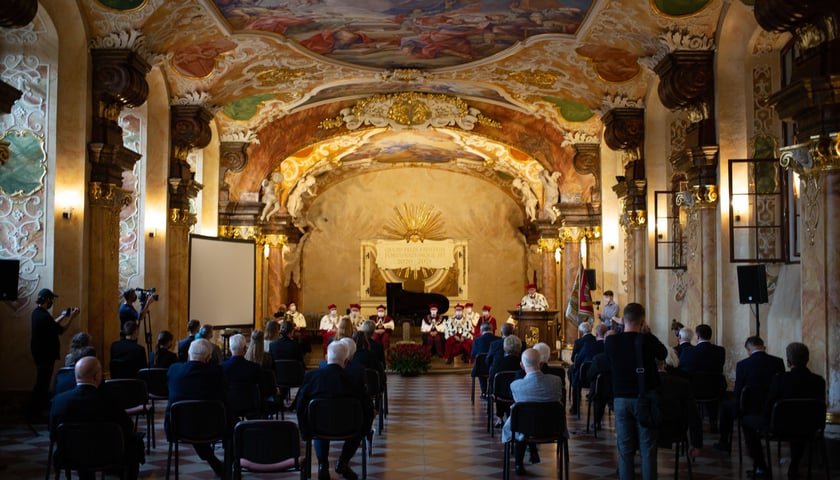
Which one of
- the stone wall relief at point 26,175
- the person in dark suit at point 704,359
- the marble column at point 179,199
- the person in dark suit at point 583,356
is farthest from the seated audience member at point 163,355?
the marble column at point 179,199

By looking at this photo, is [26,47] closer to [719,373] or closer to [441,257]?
[719,373]

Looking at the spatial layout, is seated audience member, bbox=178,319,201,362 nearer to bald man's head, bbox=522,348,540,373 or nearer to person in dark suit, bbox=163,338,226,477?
person in dark suit, bbox=163,338,226,477

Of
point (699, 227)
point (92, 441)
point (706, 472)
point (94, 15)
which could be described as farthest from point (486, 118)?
point (92, 441)

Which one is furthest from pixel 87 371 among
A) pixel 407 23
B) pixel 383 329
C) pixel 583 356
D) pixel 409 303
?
pixel 409 303

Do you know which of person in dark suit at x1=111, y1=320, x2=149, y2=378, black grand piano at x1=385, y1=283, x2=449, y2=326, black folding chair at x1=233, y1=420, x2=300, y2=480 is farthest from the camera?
black grand piano at x1=385, y1=283, x2=449, y2=326

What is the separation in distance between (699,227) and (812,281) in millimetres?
4615

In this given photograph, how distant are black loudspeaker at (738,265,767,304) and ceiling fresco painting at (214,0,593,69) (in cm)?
531

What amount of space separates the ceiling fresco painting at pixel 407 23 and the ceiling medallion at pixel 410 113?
12.0 feet

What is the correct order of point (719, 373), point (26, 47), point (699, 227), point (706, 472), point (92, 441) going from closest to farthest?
point (92, 441) < point (706, 472) < point (719, 373) < point (26, 47) < point (699, 227)

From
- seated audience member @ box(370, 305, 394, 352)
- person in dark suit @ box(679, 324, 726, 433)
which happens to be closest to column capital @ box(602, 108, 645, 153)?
person in dark suit @ box(679, 324, 726, 433)

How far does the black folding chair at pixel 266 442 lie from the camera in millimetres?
6551

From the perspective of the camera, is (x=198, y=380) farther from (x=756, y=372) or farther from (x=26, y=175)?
(x=26, y=175)

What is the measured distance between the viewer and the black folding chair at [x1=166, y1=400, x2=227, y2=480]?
25.7ft

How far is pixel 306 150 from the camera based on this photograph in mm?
27141
